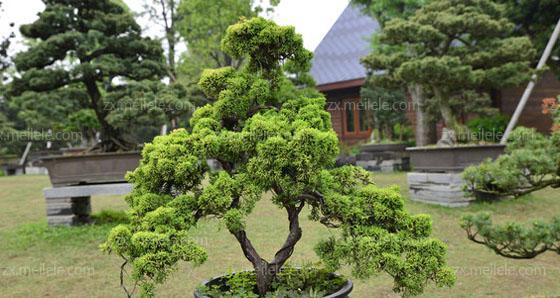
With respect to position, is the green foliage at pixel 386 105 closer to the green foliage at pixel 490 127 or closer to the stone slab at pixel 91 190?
the green foliage at pixel 490 127

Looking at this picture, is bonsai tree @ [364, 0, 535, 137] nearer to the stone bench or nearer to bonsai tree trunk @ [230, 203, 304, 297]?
the stone bench

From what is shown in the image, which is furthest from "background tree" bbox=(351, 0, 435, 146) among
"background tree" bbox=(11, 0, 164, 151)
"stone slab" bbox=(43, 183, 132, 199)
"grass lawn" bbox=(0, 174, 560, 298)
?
"stone slab" bbox=(43, 183, 132, 199)

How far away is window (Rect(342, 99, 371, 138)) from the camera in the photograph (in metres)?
19.4

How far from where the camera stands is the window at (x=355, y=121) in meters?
19.4

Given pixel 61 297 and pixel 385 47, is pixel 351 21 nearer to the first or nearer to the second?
pixel 385 47

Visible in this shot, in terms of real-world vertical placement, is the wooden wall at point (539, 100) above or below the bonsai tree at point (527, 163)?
above

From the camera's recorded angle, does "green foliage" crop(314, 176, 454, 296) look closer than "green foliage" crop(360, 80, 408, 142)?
Yes

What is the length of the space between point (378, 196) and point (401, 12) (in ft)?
42.1

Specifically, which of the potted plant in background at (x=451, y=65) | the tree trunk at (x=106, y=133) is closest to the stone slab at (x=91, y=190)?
the tree trunk at (x=106, y=133)

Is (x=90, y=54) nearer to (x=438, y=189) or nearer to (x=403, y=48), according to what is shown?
(x=438, y=189)

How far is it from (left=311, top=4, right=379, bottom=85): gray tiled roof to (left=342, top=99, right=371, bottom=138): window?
121 cm

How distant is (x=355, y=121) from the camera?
19797 mm

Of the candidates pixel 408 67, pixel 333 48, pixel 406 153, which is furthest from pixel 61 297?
pixel 333 48

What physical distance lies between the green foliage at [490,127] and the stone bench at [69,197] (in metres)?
8.71
